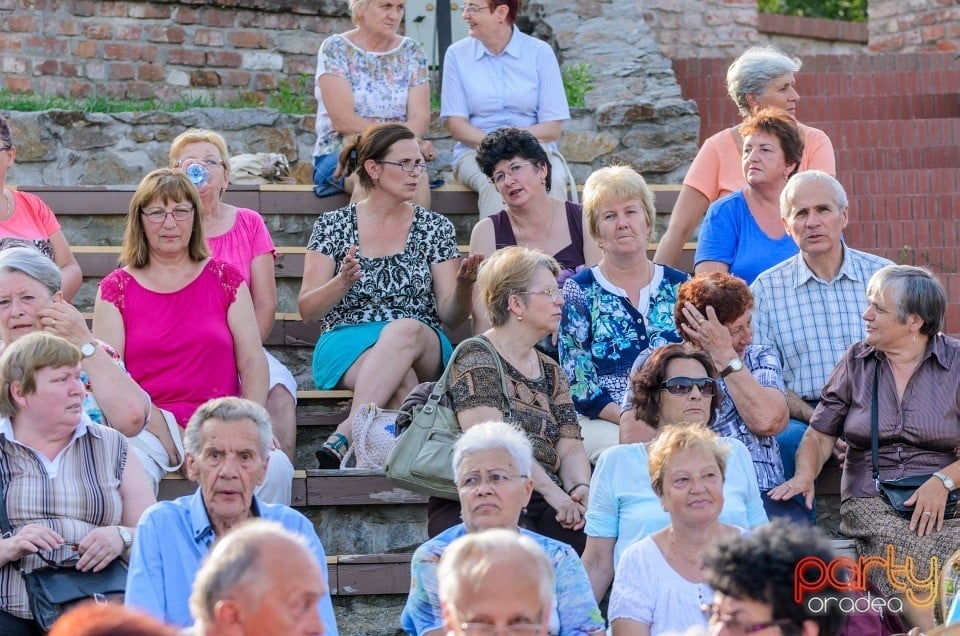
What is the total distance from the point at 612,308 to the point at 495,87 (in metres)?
2.01

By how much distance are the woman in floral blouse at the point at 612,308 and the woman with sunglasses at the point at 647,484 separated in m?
0.49

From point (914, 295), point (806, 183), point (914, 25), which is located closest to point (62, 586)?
point (914, 295)

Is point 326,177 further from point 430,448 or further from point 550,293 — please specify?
point 430,448

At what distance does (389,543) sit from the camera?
516 centimetres

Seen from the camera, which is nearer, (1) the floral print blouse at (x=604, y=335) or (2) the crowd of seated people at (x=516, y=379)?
(2) the crowd of seated people at (x=516, y=379)

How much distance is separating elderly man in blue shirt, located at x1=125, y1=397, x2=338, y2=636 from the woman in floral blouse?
1373mm

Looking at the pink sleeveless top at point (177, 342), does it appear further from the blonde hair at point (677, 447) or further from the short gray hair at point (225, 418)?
the blonde hair at point (677, 447)

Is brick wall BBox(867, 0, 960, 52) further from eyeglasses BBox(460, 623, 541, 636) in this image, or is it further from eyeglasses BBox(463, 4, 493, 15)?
eyeglasses BBox(460, 623, 541, 636)

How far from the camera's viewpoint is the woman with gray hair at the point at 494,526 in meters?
3.89

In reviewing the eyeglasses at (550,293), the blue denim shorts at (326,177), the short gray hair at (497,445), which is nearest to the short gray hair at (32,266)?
the eyeglasses at (550,293)

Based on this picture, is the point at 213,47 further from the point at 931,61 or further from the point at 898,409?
the point at 898,409

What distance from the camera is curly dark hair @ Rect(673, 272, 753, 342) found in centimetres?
493

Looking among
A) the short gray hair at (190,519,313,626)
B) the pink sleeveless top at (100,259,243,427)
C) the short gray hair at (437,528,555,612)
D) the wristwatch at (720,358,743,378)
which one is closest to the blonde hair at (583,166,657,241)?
the wristwatch at (720,358,743,378)

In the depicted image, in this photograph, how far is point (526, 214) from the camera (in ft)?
19.9
